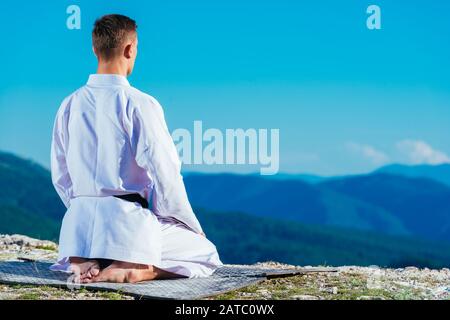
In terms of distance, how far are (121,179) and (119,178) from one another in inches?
0.8

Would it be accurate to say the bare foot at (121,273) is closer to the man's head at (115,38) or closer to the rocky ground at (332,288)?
the rocky ground at (332,288)

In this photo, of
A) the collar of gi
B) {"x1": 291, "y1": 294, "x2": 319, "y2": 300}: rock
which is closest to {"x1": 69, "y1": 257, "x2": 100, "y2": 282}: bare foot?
the collar of gi

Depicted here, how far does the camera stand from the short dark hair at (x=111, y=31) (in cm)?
563

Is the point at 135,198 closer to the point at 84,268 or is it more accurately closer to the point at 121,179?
the point at 121,179

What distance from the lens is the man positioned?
5.66 m

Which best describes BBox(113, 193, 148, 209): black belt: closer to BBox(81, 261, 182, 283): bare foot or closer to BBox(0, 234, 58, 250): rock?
BBox(81, 261, 182, 283): bare foot

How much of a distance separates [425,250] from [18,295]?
40.8m

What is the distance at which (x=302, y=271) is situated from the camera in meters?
6.50

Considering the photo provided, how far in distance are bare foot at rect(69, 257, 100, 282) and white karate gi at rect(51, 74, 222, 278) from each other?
60mm

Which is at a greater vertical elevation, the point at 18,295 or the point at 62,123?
the point at 62,123

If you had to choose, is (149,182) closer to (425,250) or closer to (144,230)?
(144,230)

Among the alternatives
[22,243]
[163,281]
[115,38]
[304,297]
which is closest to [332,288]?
[304,297]

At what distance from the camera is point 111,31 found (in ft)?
18.5
